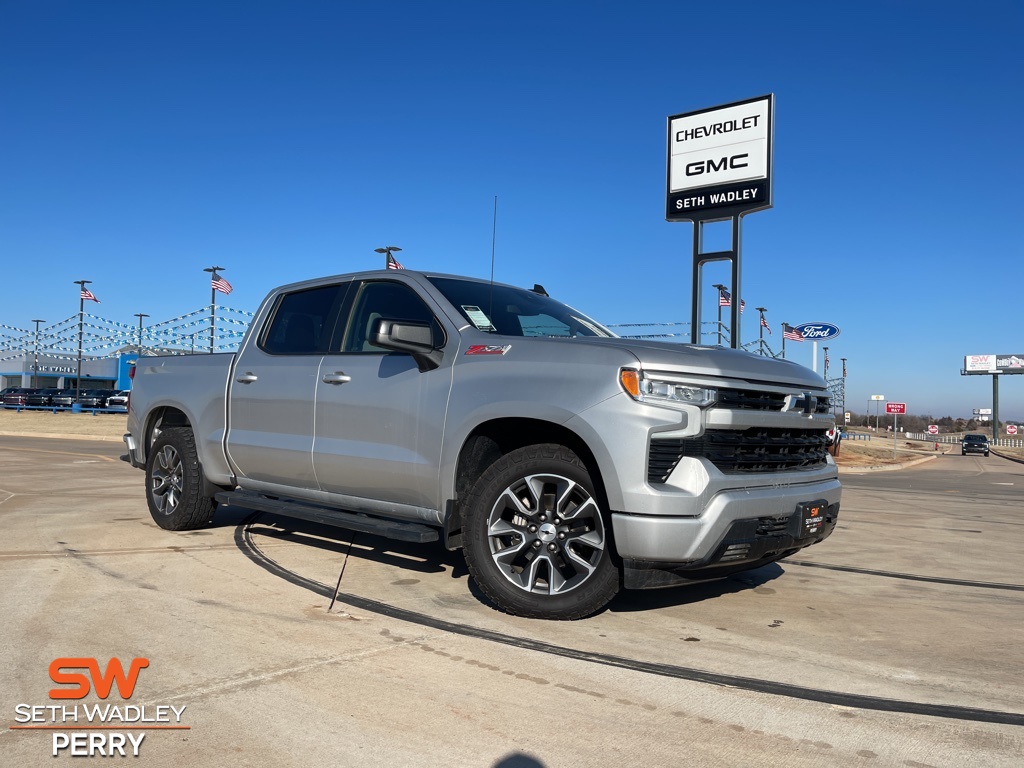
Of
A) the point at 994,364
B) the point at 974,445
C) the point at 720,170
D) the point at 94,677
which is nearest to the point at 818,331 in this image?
the point at 720,170

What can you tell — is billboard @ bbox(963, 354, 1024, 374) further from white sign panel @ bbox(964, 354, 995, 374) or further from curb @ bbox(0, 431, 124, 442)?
curb @ bbox(0, 431, 124, 442)

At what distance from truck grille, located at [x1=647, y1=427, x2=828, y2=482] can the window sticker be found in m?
1.52

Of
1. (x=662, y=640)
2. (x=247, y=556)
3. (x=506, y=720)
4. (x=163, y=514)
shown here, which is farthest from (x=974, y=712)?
(x=163, y=514)

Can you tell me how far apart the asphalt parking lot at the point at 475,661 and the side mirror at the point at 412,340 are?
1388 mm

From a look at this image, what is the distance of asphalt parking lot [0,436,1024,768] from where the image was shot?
9.09 feet

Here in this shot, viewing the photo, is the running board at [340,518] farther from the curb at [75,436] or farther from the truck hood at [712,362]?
the curb at [75,436]

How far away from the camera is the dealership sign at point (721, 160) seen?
1496 centimetres

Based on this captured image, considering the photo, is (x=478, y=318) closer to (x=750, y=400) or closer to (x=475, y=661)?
(x=750, y=400)

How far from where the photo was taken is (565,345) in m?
4.33

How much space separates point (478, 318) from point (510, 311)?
36 centimetres

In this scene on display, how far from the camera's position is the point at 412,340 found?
184 inches

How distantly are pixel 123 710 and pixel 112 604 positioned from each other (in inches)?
62.7

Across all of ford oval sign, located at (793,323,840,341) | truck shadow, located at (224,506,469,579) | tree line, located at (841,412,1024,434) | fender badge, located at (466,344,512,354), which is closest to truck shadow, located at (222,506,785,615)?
truck shadow, located at (224,506,469,579)

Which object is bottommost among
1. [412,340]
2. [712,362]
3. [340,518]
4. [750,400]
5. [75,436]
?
[75,436]
